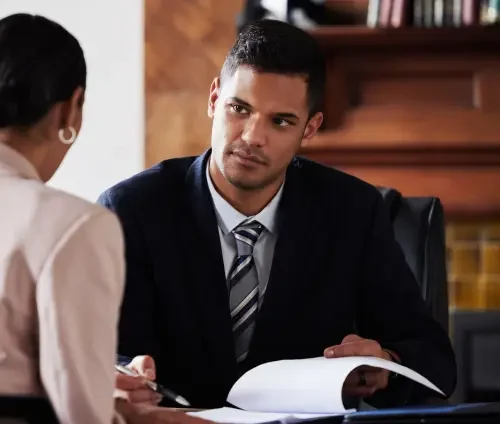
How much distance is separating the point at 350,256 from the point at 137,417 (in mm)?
724

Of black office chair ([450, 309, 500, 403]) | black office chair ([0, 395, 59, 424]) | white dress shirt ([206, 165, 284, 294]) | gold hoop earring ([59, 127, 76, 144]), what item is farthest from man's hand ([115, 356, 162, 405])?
black office chair ([450, 309, 500, 403])

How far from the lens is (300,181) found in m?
1.82

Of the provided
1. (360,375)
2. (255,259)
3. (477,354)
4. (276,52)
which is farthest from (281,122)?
(477,354)

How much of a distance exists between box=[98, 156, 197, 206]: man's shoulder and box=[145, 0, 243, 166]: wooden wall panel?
1.15 m

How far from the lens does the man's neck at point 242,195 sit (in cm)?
172

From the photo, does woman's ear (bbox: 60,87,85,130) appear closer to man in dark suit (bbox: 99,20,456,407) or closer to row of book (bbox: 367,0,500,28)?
man in dark suit (bbox: 99,20,456,407)

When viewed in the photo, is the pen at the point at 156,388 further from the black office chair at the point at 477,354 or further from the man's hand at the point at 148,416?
the black office chair at the point at 477,354

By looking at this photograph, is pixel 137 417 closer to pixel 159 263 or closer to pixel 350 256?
pixel 159 263

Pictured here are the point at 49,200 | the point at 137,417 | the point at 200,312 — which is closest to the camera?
the point at 49,200

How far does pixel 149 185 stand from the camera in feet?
5.66

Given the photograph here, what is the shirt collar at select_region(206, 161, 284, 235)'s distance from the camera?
170 centimetres

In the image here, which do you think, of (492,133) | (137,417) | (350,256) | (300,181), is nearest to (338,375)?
(137,417)

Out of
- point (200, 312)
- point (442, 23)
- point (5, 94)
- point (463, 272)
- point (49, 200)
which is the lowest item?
point (463, 272)

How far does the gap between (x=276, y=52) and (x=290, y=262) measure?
37cm
